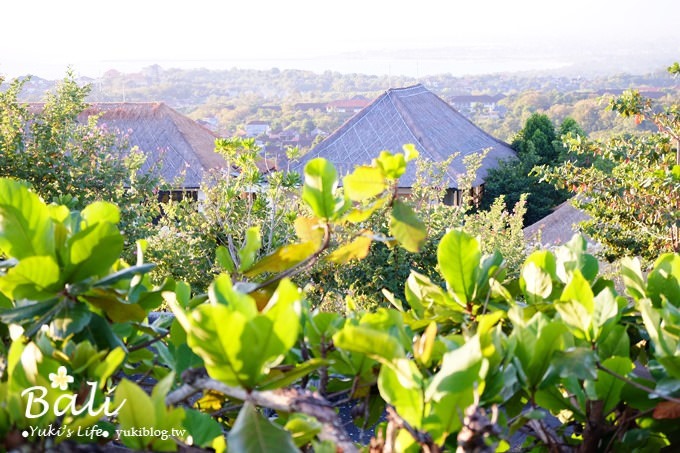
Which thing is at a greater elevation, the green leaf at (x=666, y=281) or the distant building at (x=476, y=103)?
the green leaf at (x=666, y=281)

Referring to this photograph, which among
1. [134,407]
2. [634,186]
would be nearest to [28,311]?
[134,407]

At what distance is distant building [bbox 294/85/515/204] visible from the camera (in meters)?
21.7

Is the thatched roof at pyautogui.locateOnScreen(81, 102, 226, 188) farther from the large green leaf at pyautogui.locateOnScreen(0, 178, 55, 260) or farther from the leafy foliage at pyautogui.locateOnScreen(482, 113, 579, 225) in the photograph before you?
the large green leaf at pyautogui.locateOnScreen(0, 178, 55, 260)

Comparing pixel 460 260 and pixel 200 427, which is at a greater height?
pixel 460 260

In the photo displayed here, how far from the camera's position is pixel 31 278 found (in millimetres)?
701

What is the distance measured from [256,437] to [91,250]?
27 cm

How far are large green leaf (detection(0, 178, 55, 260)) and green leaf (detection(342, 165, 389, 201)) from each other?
32 cm

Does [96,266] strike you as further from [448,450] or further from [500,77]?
[500,77]

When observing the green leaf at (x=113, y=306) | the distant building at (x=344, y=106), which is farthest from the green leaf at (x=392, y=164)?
the distant building at (x=344, y=106)

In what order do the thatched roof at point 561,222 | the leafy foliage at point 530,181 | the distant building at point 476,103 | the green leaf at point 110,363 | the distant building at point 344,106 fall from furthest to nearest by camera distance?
the distant building at point 476,103
the distant building at point 344,106
the leafy foliage at point 530,181
the thatched roof at point 561,222
the green leaf at point 110,363

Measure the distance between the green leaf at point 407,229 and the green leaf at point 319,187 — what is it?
0.07 metres

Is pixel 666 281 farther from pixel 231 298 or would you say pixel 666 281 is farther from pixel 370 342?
pixel 231 298

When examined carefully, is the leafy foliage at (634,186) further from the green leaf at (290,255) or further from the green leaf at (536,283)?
the green leaf at (290,255)

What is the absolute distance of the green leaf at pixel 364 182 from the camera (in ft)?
2.61
